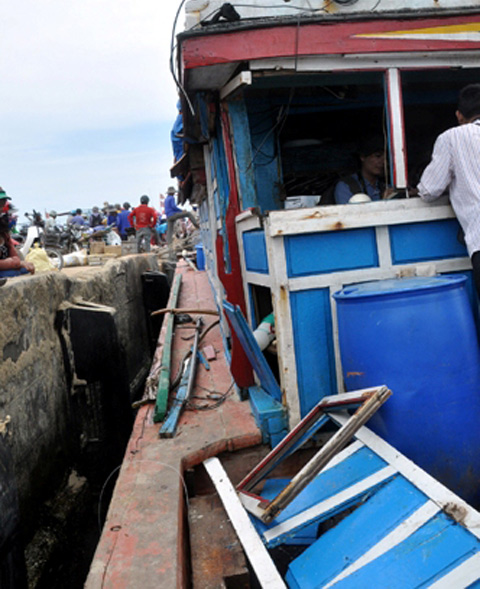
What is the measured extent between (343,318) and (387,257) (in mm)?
673

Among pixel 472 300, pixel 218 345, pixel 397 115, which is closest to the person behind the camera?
pixel 472 300

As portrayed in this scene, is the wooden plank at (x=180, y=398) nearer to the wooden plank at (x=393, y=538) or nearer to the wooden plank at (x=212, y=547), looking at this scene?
the wooden plank at (x=212, y=547)

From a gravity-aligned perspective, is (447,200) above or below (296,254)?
above

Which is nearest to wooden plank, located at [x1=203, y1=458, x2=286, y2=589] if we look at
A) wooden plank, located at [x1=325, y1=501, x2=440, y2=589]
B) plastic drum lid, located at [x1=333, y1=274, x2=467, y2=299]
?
wooden plank, located at [x1=325, y1=501, x2=440, y2=589]

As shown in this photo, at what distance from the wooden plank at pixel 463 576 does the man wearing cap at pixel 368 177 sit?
290cm

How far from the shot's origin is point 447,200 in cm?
318

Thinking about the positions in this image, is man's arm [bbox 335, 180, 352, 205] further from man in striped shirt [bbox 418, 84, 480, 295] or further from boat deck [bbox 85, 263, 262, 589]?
boat deck [bbox 85, 263, 262, 589]

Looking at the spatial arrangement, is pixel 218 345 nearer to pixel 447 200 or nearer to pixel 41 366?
pixel 41 366

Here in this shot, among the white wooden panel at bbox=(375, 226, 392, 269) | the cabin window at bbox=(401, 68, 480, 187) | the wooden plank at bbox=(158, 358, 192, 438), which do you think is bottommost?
the wooden plank at bbox=(158, 358, 192, 438)

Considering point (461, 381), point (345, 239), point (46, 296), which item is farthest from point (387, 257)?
point (46, 296)

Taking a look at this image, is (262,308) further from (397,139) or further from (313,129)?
(313,129)

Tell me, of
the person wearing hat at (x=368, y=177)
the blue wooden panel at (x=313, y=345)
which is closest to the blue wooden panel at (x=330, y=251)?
the blue wooden panel at (x=313, y=345)

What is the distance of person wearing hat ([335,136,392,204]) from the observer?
4.13m

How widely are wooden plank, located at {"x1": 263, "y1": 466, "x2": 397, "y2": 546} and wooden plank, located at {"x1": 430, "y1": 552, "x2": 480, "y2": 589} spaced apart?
1.71 feet
